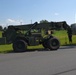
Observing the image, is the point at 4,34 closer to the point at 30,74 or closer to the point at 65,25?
the point at 65,25

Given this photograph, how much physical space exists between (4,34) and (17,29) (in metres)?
1.27

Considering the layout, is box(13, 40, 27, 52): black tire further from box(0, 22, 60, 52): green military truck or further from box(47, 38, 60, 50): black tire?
box(47, 38, 60, 50): black tire

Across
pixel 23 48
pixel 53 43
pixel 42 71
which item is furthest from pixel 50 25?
pixel 42 71

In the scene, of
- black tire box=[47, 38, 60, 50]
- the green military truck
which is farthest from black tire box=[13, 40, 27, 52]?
black tire box=[47, 38, 60, 50]

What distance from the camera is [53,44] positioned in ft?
81.1

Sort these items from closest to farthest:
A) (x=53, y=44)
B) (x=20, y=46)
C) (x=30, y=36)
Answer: (x=20, y=46), (x=53, y=44), (x=30, y=36)

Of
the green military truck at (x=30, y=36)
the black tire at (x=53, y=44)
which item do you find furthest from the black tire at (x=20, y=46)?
the black tire at (x=53, y=44)

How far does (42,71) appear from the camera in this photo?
11641 millimetres

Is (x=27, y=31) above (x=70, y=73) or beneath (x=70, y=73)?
above

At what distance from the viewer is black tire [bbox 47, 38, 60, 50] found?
24.5 metres

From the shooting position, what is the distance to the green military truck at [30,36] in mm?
24266

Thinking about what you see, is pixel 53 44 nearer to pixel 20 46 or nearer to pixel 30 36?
pixel 30 36

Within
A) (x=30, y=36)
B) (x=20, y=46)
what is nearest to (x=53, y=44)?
(x=30, y=36)

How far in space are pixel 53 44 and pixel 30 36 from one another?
2160 mm
